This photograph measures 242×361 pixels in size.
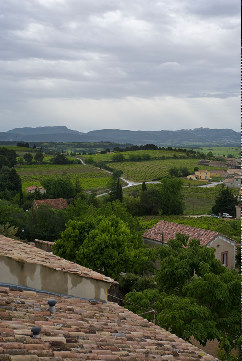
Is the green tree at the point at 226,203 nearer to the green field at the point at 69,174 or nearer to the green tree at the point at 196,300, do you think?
the green field at the point at 69,174

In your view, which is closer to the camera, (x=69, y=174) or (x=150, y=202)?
(x=150, y=202)

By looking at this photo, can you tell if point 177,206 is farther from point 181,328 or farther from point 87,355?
point 87,355

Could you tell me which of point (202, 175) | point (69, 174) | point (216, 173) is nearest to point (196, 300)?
point (69, 174)

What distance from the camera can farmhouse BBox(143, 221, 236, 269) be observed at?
2680 centimetres

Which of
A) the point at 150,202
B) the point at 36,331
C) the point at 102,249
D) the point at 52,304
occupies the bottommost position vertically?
the point at 150,202

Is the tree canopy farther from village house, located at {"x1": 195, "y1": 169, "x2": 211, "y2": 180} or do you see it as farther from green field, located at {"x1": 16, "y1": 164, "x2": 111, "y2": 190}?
village house, located at {"x1": 195, "y1": 169, "x2": 211, "y2": 180}

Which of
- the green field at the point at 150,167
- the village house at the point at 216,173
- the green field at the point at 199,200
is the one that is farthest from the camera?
the village house at the point at 216,173

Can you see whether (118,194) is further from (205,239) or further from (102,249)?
(102,249)

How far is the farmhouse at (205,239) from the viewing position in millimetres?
26797

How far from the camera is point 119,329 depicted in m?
6.87

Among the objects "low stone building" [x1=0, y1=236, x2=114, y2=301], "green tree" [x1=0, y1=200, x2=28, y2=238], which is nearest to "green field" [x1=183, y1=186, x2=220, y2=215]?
"green tree" [x1=0, y1=200, x2=28, y2=238]

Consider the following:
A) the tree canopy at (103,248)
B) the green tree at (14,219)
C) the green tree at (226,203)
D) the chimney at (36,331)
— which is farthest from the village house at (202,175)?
the chimney at (36,331)

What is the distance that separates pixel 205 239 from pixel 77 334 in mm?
22075

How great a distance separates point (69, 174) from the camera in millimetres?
96875
